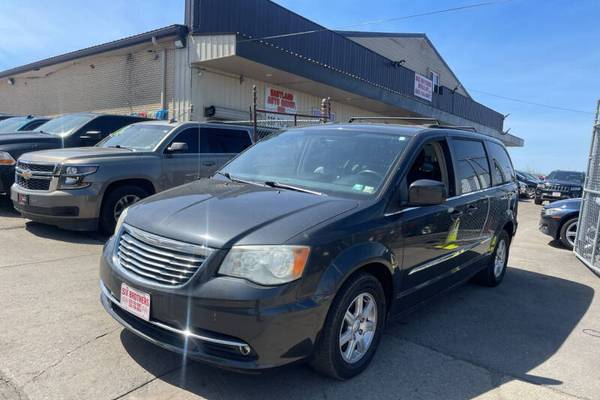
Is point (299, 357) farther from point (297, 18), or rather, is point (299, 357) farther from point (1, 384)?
point (297, 18)

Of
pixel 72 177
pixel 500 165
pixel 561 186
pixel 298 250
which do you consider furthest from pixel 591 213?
pixel 561 186

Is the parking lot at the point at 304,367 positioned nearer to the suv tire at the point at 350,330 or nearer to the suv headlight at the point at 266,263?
the suv tire at the point at 350,330

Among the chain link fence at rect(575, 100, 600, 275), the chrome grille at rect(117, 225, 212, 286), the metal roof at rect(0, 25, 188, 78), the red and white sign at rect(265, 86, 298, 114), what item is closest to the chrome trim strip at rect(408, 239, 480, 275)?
the chrome grille at rect(117, 225, 212, 286)

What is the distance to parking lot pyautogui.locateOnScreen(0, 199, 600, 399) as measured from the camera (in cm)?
285

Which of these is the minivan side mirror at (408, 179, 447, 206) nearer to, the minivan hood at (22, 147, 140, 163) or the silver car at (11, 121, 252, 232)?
the silver car at (11, 121, 252, 232)

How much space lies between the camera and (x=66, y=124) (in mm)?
8906

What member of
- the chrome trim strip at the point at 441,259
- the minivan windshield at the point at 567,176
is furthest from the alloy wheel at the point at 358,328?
the minivan windshield at the point at 567,176

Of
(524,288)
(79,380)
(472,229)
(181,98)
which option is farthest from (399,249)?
(181,98)

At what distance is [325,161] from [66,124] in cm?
703

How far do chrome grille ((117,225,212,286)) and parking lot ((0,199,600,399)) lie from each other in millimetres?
687

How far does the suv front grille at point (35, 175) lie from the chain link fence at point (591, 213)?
802 centimetres

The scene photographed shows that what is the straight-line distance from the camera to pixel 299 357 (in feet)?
8.81

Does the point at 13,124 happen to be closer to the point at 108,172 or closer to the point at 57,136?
the point at 57,136

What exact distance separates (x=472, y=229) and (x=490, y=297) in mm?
1169
